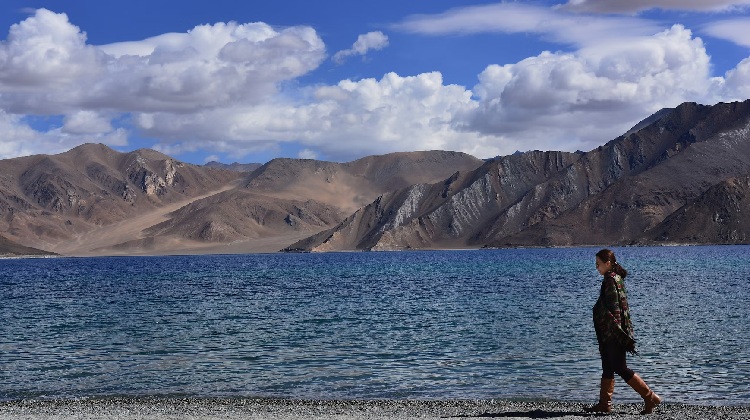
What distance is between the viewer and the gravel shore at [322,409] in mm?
20375

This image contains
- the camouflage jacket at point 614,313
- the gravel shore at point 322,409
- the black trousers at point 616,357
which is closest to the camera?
the camouflage jacket at point 614,313

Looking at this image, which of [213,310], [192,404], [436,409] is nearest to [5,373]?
[192,404]

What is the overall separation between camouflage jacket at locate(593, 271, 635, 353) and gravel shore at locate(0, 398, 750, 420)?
212 cm

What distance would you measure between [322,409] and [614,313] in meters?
8.13

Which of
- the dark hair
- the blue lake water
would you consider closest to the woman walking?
the dark hair

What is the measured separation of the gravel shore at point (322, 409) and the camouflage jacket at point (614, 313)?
2.12m

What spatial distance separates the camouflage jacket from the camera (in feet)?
60.0

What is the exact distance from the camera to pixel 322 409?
22359 millimetres

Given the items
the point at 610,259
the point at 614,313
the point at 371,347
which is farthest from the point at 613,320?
the point at 371,347

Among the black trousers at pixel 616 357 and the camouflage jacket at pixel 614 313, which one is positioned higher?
the camouflage jacket at pixel 614 313

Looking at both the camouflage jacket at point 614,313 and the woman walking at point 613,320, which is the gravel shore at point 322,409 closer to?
the woman walking at point 613,320

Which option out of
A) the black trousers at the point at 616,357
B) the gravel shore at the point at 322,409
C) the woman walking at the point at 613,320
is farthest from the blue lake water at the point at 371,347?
the woman walking at the point at 613,320

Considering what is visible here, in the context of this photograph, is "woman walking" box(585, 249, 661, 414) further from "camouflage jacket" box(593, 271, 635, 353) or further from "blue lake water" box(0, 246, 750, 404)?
"blue lake water" box(0, 246, 750, 404)

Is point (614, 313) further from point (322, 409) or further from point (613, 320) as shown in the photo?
point (322, 409)
